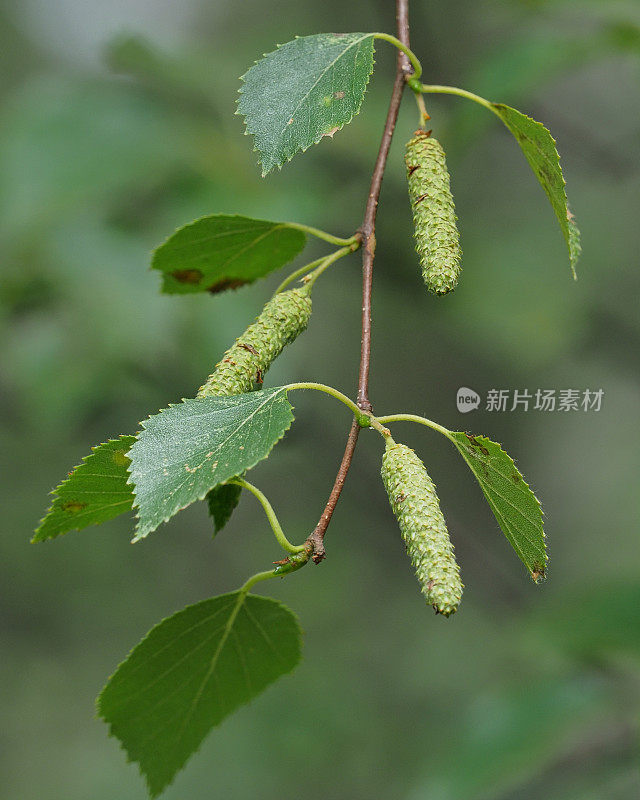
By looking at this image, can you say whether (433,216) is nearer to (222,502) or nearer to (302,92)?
(302,92)

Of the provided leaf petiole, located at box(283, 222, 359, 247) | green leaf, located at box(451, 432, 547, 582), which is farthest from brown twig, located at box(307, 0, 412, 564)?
green leaf, located at box(451, 432, 547, 582)

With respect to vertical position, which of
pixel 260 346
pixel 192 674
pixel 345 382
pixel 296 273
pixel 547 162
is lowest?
pixel 192 674

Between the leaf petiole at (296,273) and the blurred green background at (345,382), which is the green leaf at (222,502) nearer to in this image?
the leaf petiole at (296,273)

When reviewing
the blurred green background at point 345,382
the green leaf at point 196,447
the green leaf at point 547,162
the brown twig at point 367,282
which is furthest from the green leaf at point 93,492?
the blurred green background at point 345,382

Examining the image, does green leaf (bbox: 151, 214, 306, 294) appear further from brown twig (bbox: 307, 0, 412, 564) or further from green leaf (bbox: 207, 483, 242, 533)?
green leaf (bbox: 207, 483, 242, 533)

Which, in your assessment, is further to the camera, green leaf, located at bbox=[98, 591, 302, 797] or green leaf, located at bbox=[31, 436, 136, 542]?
green leaf, located at bbox=[98, 591, 302, 797]

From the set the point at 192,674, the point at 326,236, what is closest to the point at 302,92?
the point at 326,236

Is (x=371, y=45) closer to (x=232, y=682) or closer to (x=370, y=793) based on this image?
(x=232, y=682)
